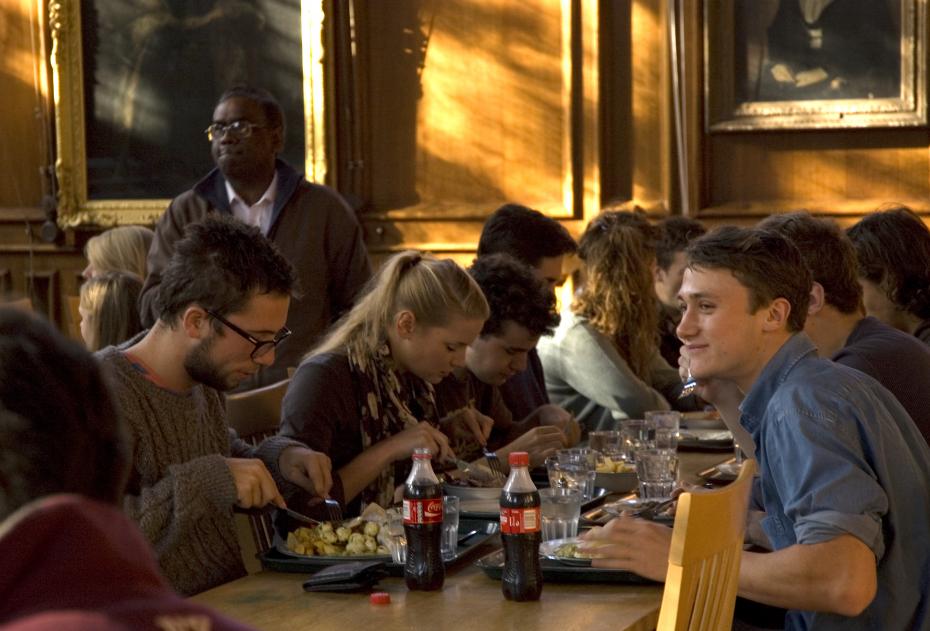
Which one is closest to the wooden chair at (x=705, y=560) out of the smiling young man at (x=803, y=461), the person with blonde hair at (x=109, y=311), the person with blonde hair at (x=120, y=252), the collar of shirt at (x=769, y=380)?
the smiling young man at (x=803, y=461)

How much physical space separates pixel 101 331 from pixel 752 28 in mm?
3533

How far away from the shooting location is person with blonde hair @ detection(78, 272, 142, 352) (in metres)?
4.20

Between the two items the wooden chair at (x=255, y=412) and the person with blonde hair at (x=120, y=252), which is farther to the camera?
the person with blonde hair at (x=120, y=252)

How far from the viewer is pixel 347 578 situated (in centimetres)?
244

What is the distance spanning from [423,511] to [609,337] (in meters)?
2.50

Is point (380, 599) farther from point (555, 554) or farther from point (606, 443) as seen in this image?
point (606, 443)

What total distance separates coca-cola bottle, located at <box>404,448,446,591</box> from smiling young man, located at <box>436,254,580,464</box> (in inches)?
48.8

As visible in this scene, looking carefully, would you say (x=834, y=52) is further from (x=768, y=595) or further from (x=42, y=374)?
(x=42, y=374)

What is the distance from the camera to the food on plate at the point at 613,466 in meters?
3.53

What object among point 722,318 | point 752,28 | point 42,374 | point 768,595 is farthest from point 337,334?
point 752,28

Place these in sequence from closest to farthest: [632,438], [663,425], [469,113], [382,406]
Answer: [382,406] < [632,438] < [663,425] < [469,113]

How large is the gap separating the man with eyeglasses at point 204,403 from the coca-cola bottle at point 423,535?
0.32m

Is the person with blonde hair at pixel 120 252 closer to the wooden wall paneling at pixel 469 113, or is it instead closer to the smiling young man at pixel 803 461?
the wooden wall paneling at pixel 469 113

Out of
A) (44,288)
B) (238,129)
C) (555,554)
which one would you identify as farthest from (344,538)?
(44,288)
